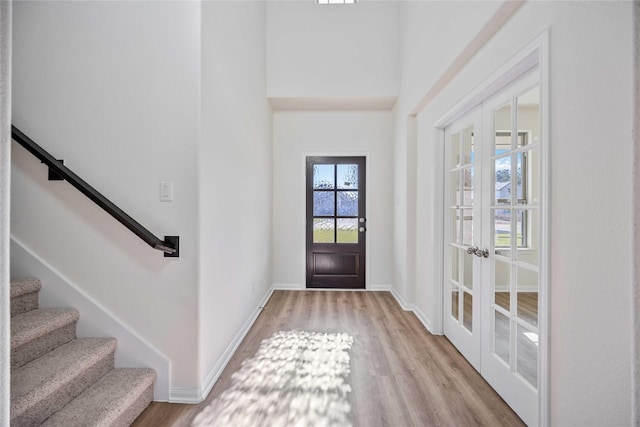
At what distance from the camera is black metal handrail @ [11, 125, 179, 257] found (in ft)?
5.43

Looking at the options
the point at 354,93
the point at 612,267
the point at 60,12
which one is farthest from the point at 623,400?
the point at 354,93

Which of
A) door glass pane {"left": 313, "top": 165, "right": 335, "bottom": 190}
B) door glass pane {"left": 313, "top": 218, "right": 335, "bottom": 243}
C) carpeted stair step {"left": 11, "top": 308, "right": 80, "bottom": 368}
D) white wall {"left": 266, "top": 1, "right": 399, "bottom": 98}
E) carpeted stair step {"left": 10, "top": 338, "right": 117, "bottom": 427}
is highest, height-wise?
white wall {"left": 266, "top": 1, "right": 399, "bottom": 98}

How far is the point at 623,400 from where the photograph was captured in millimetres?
1049

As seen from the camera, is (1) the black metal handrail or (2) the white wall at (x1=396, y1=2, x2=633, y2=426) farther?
(1) the black metal handrail

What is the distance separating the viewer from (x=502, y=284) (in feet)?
6.27

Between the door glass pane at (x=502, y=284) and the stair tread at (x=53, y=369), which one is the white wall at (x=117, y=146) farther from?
the door glass pane at (x=502, y=284)

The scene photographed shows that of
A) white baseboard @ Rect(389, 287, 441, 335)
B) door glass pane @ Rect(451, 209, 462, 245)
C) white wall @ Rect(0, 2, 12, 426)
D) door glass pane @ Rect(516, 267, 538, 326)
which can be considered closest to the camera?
white wall @ Rect(0, 2, 12, 426)

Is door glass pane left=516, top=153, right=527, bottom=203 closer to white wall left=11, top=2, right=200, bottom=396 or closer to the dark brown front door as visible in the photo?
white wall left=11, top=2, right=200, bottom=396

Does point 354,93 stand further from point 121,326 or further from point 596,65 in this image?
point 121,326

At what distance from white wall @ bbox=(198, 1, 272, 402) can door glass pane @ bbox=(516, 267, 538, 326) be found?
190cm

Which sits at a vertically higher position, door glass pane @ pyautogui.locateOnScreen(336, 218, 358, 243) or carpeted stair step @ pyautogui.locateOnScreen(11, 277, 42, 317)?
door glass pane @ pyautogui.locateOnScreen(336, 218, 358, 243)

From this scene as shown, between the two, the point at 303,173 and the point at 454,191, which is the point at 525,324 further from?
the point at 303,173

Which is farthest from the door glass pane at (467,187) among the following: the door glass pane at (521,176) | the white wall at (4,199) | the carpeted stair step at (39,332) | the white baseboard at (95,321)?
the carpeted stair step at (39,332)

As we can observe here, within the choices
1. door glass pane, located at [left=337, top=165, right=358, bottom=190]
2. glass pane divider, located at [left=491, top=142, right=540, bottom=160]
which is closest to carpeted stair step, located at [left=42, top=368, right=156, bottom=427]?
glass pane divider, located at [left=491, top=142, right=540, bottom=160]
